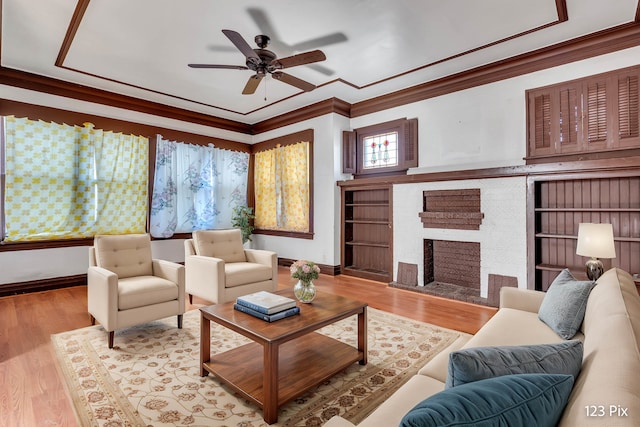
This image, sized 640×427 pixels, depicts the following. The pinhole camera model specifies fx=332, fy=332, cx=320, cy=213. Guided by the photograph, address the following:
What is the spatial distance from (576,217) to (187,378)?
4.15 m

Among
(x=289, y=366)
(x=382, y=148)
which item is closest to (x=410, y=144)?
(x=382, y=148)

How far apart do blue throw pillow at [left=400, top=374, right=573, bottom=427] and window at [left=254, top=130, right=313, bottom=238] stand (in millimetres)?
5043

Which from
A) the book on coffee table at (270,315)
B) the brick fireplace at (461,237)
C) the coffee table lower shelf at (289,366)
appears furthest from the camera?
the brick fireplace at (461,237)

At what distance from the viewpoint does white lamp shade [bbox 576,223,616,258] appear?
262 cm

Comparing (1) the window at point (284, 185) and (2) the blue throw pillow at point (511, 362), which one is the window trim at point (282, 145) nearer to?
(1) the window at point (284, 185)

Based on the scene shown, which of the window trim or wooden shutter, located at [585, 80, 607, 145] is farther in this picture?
the window trim

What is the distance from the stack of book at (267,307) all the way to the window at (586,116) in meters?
3.34

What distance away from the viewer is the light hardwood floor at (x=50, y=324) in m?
1.93

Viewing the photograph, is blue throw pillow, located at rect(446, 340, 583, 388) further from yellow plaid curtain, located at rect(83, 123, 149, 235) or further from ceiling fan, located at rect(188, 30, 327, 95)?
yellow plaid curtain, located at rect(83, 123, 149, 235)

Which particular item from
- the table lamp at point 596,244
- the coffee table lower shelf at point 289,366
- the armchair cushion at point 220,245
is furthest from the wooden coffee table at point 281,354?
the table lamp at point 596,244

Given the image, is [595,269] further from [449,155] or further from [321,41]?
[321,41]

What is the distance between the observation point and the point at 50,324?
3258 millimetres

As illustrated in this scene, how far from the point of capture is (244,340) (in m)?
2.89

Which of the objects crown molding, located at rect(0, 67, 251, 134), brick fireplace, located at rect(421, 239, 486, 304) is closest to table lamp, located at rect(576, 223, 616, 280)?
brick fireplace, located at rect(421, 239, 486, 304)
